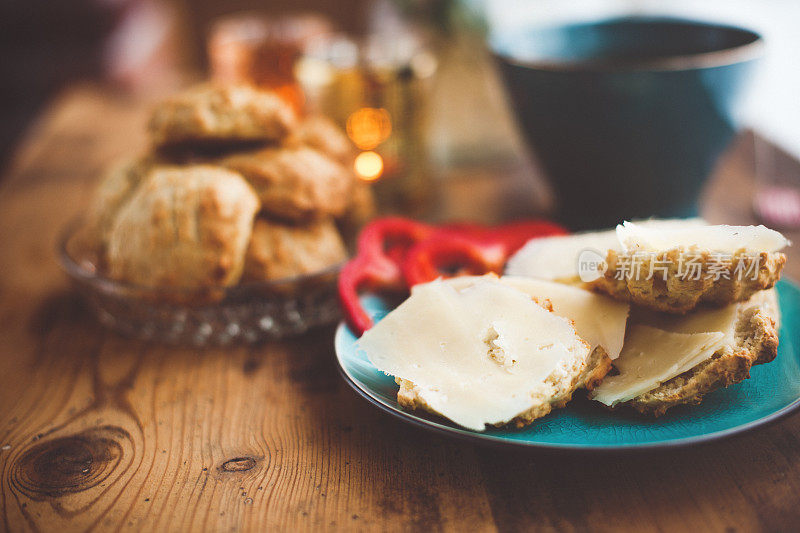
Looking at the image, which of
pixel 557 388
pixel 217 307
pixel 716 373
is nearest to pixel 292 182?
pixel 217 307

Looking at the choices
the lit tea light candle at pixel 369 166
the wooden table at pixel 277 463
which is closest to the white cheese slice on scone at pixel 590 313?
the wooden table at pixel 277 463

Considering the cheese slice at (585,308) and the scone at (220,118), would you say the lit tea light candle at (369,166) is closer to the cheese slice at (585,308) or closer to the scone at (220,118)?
the scone at (220,118)

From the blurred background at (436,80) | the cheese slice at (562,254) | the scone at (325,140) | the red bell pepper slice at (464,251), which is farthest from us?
the blurred background at (436,80)

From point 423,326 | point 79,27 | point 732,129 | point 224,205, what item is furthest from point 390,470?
point 79,27

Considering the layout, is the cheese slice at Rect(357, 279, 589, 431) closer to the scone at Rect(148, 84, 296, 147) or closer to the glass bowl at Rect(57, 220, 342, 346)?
the glass bowl at Rect(57, 220, 342, 346)

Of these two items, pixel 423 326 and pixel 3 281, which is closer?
pixel 423 326

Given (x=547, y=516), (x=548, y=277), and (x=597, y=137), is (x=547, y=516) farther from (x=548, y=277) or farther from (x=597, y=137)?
(x=597, y=137)
